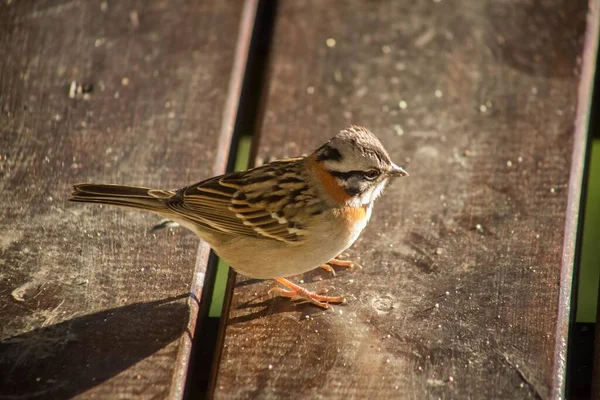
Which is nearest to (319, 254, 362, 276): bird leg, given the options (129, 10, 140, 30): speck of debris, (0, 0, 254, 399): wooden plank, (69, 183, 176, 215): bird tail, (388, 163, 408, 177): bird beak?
(388, 163, 408, 177): bird beak

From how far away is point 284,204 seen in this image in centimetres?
429

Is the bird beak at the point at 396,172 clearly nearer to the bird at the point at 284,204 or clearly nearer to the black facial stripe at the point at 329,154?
the bird at the point at 284,204

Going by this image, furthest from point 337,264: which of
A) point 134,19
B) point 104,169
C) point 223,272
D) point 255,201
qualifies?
point 134,19

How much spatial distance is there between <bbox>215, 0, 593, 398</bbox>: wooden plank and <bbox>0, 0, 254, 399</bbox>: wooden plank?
0.27 metres

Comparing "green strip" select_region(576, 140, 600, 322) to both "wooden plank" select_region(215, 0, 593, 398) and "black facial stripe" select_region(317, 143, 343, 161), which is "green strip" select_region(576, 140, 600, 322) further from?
"black facial stripe" select_region(317, 143, 343, 161)

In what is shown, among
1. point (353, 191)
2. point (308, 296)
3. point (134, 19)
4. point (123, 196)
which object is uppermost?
point (134, 19)

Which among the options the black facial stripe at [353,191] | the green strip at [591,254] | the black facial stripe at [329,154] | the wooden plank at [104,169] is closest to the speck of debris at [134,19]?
the wooden plank at [104,169]

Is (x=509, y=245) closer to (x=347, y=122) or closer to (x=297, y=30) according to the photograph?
(x=347, y=122)

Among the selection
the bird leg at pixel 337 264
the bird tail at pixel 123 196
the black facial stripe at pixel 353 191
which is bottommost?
the bird leg at pixel 337 264

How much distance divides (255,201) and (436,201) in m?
0.86

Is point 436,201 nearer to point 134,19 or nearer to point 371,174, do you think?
point 371,174

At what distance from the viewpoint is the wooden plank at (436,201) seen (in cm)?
350

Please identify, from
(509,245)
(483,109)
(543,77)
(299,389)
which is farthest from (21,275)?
(543,77)

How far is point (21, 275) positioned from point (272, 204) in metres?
1.16
